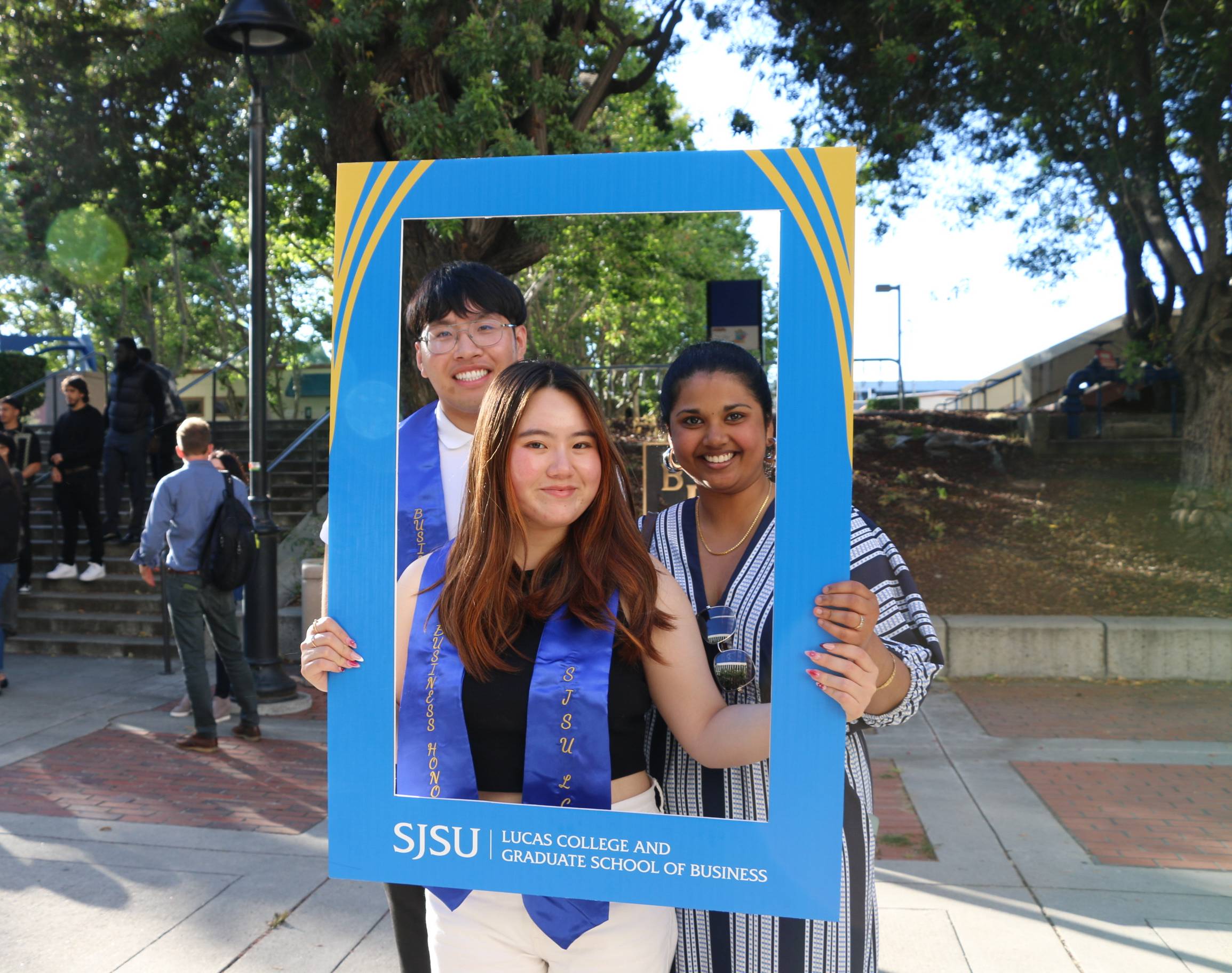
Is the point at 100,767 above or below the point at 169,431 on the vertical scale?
below

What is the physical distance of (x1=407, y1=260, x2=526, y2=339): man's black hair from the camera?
2.17 m

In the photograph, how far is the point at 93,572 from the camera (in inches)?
422

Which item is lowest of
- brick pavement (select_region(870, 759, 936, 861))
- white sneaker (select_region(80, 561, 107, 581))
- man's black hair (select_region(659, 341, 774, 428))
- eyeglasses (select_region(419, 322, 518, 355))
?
brick pavement (select_region(870, 759, 936, 861))

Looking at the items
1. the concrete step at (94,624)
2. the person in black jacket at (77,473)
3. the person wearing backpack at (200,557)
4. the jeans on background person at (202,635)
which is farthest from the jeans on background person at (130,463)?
the jeans on background person at (202,635)

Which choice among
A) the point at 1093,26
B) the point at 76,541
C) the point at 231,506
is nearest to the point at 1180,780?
the point at 231,506

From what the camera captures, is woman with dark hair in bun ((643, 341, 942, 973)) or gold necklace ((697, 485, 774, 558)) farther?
gold necklace ((697, 485, 774, 558))

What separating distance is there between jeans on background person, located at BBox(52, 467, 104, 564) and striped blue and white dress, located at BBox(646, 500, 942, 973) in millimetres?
10106

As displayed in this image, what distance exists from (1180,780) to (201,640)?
586 cm

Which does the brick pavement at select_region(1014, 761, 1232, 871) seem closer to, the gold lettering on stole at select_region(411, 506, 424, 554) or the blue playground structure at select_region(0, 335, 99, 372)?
the gold lettering on stole at select_region(411, 506, 424, 554)

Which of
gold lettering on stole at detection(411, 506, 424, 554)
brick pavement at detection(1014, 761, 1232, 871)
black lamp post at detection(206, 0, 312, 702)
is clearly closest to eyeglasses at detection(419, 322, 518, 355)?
gold lettering on stole at detection(411, 506, 424, 554)

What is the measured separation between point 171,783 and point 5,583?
3155mm

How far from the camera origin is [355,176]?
1781mm

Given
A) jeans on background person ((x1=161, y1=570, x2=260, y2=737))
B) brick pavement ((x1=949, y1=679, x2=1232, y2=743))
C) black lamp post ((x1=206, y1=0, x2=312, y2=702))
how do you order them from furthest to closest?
black lamp post ((x1=206, y1=0, x2=312, y2=702)), brick pavement ((x1=949, y1=679, x2=1232, y2=743)), jeans on background person ((x1=161, y1=570, x2=260, y2=737))

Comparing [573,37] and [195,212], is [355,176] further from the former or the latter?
[195,212]
